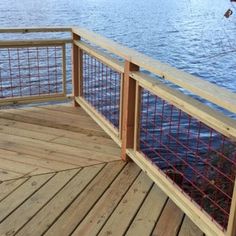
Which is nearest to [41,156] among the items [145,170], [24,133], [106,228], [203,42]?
[24,133]

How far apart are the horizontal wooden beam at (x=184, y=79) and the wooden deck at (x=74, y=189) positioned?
84 cm

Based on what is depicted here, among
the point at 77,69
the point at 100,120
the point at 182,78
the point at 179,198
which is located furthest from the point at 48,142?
the point at 182,78

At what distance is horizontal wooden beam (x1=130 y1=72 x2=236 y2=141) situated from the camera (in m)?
2.04

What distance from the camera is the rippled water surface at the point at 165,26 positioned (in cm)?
1029

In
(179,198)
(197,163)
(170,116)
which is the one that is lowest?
(197,163)

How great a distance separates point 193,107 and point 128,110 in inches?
36.4

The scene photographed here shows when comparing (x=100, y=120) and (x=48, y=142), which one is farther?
(x=100, y=120)

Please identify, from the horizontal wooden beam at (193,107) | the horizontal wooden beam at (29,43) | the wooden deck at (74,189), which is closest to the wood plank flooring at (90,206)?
the wooden deck at (74,189)

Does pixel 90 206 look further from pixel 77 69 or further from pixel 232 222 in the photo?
pixel 77 69

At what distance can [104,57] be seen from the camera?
140 inches

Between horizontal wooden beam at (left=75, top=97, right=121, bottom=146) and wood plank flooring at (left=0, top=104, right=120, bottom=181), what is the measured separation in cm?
7

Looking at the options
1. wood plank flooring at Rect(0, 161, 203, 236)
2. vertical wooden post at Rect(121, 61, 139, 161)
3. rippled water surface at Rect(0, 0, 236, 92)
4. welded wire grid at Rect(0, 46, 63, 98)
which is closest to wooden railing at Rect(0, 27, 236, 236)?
vertical wooden post at Rect(121, 61, 139, 161)

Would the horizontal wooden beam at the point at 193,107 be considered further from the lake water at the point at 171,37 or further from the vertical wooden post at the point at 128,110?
the lake water at the point at 171,37

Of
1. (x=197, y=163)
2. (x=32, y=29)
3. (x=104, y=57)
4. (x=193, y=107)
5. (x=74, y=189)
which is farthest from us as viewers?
(x=197, y=163)
